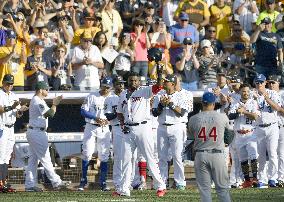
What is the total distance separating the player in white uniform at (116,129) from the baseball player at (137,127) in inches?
12.4

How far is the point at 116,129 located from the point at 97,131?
70 cm

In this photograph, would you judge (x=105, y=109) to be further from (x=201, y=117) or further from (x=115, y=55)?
(x=201, y=117)

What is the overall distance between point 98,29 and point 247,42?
3.76m

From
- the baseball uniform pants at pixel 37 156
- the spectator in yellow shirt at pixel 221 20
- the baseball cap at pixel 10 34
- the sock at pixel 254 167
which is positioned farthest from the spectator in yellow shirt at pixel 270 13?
the baseball uniform pants at pixel 37 156

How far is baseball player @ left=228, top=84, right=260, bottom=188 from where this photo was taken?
2056 cm

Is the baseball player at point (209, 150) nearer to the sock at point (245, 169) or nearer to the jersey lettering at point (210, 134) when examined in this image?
the jersey lettering at point (210, 134)

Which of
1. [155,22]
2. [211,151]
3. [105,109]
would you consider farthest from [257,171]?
[211,151]

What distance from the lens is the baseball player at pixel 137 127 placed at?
18.1m

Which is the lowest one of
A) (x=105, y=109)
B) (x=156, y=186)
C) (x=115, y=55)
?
(x=156, y=186)

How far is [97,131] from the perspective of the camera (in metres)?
20.6

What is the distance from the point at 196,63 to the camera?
916 inches

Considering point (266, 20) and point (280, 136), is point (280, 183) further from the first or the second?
point (266, 20)

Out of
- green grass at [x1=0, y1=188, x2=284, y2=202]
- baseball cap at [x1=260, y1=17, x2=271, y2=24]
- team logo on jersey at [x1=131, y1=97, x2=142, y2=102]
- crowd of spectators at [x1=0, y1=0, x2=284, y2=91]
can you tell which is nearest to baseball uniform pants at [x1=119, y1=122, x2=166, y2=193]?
green grass at [x1=0, y1=188, x2=284, y2=202]

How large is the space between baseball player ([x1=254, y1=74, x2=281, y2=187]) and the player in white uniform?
2756mm
